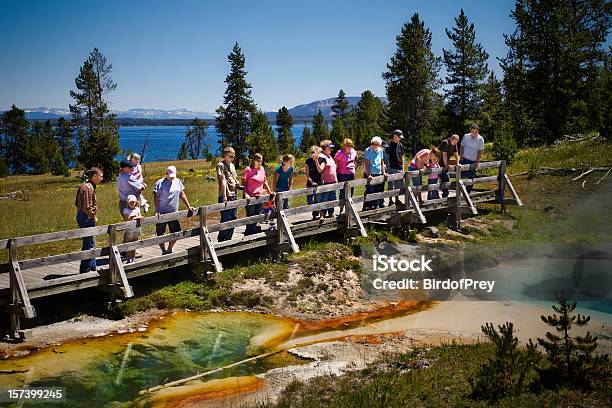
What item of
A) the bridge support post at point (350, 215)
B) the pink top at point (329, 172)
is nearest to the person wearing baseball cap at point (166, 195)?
the pink top at point (329, 172)

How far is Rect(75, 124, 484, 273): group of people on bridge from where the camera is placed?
11292mm

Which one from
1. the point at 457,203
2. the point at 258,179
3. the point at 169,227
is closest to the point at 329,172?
the point at 258,179

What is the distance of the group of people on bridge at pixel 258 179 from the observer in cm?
1129

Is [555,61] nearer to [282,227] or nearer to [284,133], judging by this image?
[282,227]

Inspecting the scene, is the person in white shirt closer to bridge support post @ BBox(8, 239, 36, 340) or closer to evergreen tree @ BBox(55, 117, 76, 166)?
bridge support post @ BBox(8, 239, 36, 340)

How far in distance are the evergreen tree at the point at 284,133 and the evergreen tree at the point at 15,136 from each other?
116 ft

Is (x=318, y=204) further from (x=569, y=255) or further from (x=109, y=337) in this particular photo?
(x=569, y=255)

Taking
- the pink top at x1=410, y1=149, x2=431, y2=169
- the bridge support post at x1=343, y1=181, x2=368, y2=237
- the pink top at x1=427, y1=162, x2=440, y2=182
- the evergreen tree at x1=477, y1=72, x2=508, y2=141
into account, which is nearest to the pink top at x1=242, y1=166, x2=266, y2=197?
the bridge support post at x1=343, y1=181, x2=368, y2=237

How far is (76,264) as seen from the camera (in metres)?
12.2

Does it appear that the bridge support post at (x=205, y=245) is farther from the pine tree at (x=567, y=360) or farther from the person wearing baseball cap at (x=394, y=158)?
the pine tree at (x=567, y=360)

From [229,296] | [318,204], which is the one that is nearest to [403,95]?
[318,204]

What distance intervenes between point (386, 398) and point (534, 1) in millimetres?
30937

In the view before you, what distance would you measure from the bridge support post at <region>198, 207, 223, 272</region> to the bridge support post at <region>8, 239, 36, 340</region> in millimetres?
3594

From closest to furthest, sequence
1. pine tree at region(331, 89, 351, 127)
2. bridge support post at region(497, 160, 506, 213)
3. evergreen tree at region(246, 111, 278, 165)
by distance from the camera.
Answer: bridge support post at region(497, 160, 506, 213) < evergreen tree at region(246, 111, 278, 165) < pine tree at region(331, 89, 351, 127)
